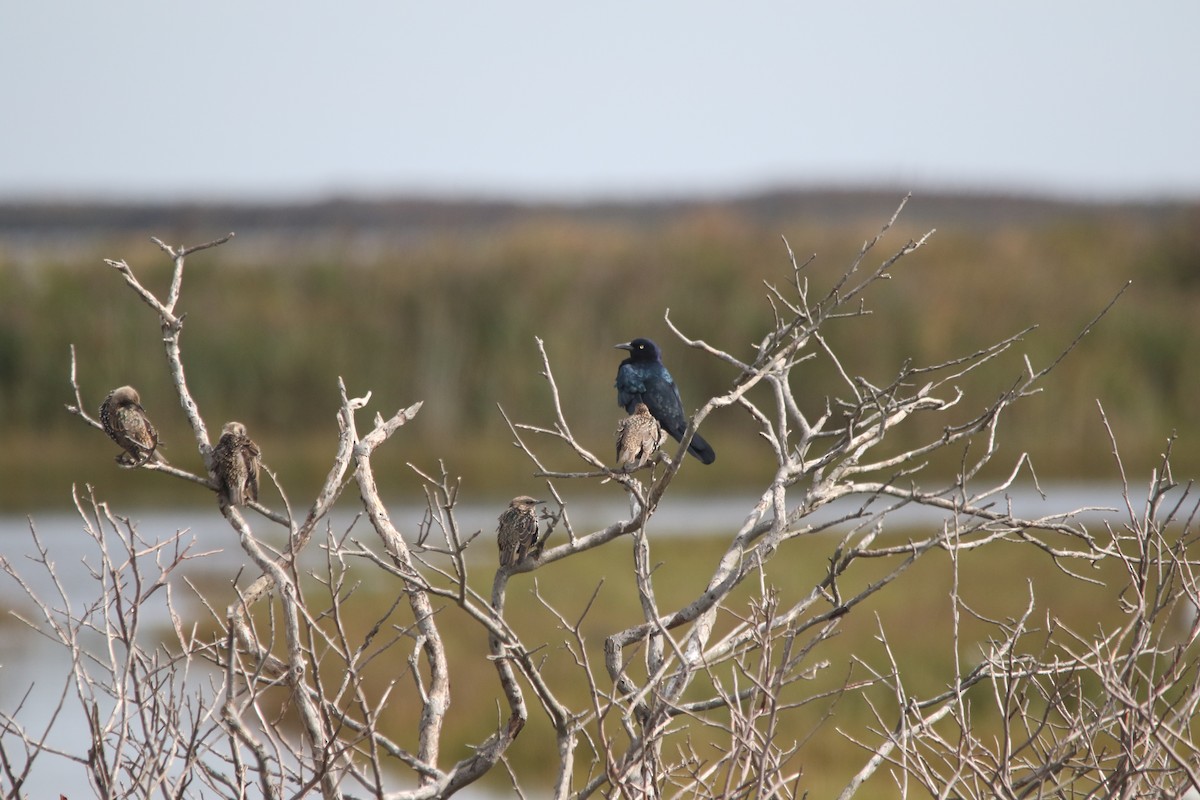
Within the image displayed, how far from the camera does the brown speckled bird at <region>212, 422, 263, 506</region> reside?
15.3 feet

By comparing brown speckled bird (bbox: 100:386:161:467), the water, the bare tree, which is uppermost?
brown speckled bird (bbox: 100:386:161:467)

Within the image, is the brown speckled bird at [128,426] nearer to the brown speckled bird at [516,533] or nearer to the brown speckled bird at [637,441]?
the brown speckled bird at [516,533]

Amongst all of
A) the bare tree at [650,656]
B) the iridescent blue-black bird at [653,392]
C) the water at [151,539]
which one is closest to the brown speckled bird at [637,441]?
the iridescent blue-black bird at [653,392]

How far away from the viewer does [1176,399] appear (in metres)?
27.0

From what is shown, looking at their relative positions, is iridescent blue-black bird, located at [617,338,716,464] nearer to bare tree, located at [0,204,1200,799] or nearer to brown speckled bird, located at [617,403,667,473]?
brown speckled bird, located at [617,403,667,473]

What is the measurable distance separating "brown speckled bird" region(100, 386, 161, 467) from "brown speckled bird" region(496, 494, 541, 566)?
1595 mm

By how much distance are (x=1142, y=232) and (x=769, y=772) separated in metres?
38.1

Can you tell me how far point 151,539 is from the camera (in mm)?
20484

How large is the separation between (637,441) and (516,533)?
44.1 inches

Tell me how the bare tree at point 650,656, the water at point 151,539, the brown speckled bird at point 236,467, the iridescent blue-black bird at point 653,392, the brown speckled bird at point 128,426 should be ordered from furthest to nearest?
1. the water at point 151,539
2. the iridescent blue-black bird at point 653,392
3. the brown speckled bird at point 128,426
4. the brown speckled bird at point 236,467
5. the bare tree at point 650,656

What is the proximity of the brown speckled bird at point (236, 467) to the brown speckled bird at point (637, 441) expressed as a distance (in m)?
1.35

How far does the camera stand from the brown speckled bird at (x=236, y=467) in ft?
15.3

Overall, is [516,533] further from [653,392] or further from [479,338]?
[479,338]

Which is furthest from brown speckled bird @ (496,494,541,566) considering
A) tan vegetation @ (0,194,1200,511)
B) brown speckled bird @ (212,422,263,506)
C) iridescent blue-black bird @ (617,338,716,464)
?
tan vegetation @ (0,194,1200,511)
